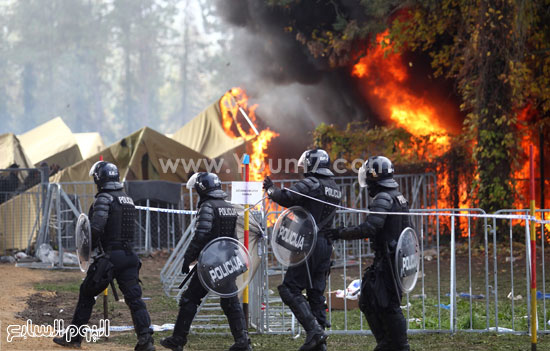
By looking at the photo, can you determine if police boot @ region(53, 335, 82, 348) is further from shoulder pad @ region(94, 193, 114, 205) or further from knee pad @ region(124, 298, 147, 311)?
shoulder pad @ region(94, 193, 114, 205)

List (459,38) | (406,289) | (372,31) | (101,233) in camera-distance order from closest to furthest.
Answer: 1. (406,289)
2. (101,233)
3. (459,38)
4. (372,31)

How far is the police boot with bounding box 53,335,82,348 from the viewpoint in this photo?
24.3 ft

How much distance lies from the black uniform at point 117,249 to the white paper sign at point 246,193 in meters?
1.16

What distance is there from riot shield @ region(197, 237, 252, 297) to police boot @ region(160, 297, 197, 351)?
35 centimetres

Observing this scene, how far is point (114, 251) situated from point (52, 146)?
18.5 meters

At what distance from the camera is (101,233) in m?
7.38

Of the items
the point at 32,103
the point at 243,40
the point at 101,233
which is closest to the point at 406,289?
the point at 101,233

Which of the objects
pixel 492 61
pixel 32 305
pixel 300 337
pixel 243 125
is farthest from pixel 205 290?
pixel 243 125

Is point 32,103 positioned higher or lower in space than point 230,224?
higher

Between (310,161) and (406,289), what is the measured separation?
1.77 m

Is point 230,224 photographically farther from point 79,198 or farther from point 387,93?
point 387,93

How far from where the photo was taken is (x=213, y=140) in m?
23.4

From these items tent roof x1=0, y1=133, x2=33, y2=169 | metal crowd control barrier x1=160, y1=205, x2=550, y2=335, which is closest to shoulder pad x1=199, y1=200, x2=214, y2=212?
metal crowd control barrier x1=160, y1=205, x2=550, y2=335

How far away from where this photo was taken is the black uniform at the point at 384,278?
6.43 meters
